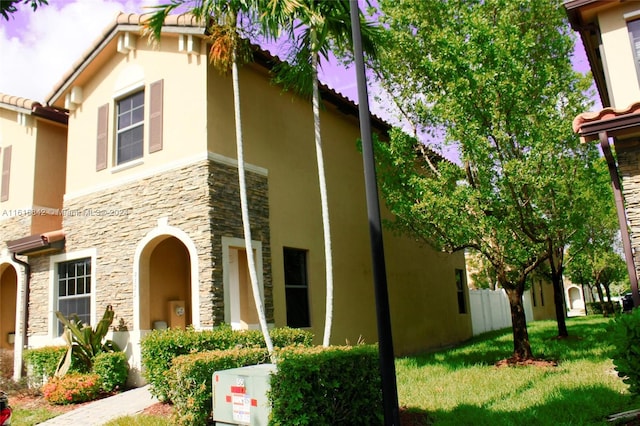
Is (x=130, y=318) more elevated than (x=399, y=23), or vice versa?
(x=399, y=23)

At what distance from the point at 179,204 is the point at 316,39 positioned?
4409 mm

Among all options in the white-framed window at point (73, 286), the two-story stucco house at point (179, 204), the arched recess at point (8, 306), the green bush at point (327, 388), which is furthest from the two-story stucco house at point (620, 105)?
the arched recess at point (8, 306)

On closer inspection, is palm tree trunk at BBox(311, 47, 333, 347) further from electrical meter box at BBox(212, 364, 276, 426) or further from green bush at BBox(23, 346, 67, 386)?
green bush at BBox(23, 346, 67, 386)

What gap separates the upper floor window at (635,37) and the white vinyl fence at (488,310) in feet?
51.2

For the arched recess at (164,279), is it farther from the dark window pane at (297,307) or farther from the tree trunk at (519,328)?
the tree trunk at (519,328)

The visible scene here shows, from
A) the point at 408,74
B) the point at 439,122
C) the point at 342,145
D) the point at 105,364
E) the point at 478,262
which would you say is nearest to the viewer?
the point at 105,364

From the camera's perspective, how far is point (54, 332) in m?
12.8

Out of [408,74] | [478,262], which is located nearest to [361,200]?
[408,74]

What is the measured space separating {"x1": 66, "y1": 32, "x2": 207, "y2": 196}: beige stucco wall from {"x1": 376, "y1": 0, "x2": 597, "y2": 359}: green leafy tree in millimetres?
4639

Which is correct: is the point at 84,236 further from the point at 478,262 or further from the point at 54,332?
the point at 478,262

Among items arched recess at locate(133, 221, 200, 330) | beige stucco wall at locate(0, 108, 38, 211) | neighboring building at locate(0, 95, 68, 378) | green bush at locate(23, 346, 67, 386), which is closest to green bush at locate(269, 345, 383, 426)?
arched recess at locate(133, 221, 200, 330)

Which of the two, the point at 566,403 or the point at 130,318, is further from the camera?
the point at 130,318

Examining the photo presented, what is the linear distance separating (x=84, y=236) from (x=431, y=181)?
834cm

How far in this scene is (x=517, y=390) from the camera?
909 centimetres
